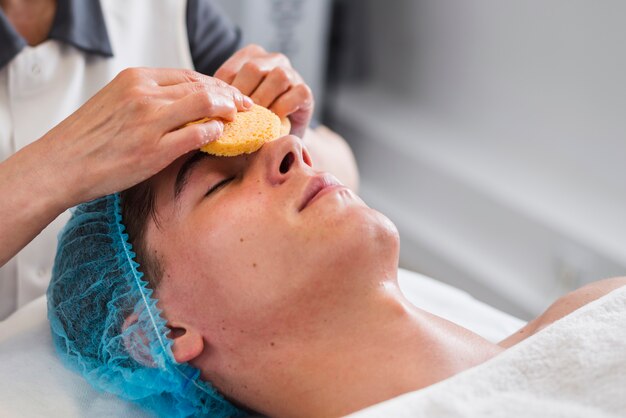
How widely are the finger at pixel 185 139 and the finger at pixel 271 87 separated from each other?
0.31 metres

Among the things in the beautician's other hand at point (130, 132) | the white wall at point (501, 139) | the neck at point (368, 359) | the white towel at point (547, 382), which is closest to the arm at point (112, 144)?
the beautician's other hand at point (130, 132)

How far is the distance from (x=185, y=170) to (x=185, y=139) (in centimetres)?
14

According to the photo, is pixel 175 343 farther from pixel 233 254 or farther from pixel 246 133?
pixel 246 133

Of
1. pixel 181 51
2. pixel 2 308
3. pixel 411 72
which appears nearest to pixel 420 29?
pixel 411 72

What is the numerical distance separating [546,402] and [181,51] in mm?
1049

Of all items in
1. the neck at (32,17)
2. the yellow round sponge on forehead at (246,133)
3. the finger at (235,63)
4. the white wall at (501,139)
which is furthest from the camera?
the white wall at (501,139)

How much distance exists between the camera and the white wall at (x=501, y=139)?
7.27ft

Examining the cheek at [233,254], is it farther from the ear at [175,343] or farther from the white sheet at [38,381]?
the white sheet at [38,381]

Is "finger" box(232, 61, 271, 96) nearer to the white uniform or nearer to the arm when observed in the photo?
the arm

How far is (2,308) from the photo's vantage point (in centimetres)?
164

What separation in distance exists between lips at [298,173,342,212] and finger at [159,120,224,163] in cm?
17

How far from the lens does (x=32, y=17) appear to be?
1632 millimetres

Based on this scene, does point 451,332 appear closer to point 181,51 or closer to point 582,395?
point 582,395

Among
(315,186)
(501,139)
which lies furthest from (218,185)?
(501,139)
